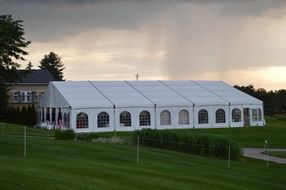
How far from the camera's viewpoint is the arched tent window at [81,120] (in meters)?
56.3

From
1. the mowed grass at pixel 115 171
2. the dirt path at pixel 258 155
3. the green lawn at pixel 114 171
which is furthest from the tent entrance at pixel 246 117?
the mowed grass at pixel 115 171

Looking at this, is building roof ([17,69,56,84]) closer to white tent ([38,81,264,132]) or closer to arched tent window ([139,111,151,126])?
white tent ([38,81,264,132])

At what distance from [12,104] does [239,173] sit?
68252 mm

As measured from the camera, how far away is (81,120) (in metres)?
56.6

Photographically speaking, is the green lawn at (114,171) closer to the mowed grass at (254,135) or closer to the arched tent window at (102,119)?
the mowed grass at (254,135)

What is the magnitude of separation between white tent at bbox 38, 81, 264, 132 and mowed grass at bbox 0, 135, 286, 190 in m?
27.5

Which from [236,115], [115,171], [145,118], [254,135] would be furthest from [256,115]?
[115,171]

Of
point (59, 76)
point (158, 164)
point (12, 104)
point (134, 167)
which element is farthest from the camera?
point (59, 76)

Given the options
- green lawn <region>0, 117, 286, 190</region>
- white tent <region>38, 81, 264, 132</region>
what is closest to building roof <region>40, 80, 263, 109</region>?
A: white tent <region>38, 81, 264, 132</region>

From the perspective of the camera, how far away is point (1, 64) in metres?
61.9

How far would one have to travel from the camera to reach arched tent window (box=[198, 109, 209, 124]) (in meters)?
62.2

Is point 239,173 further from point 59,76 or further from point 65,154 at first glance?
point 59,76

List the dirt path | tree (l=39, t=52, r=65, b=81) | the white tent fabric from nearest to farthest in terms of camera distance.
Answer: the dirt path < the white tent fabric < tree (l=39, t=52, r=65, b=81)

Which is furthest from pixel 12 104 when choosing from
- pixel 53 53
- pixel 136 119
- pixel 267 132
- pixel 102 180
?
pixel 102 180
